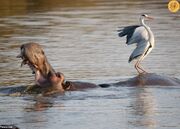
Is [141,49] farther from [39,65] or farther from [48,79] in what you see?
[39,65]

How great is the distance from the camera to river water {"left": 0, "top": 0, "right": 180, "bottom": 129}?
350 inches

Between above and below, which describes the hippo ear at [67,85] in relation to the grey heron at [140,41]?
below

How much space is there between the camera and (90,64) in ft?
45.4

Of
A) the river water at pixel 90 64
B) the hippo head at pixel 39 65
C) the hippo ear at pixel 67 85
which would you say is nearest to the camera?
the river water at pixel 90 64

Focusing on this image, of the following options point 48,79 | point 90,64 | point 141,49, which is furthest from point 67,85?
point 90,64

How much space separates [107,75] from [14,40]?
6366mm

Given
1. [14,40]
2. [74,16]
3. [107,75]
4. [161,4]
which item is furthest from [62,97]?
[161,4]

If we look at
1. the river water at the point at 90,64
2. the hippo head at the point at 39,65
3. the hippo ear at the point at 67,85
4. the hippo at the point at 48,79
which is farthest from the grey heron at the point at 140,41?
the hippo head at the point at 39,65

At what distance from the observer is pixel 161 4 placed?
2820cm

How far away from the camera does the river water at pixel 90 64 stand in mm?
8883

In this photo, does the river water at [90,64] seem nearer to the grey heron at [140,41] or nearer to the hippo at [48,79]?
the hippo at [48,79]

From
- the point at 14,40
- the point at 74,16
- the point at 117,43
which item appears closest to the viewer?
the point at 117,43

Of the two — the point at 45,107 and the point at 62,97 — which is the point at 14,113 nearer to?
the point at 45,107

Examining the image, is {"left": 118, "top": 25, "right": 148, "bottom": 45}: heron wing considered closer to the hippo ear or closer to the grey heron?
the grey heron
